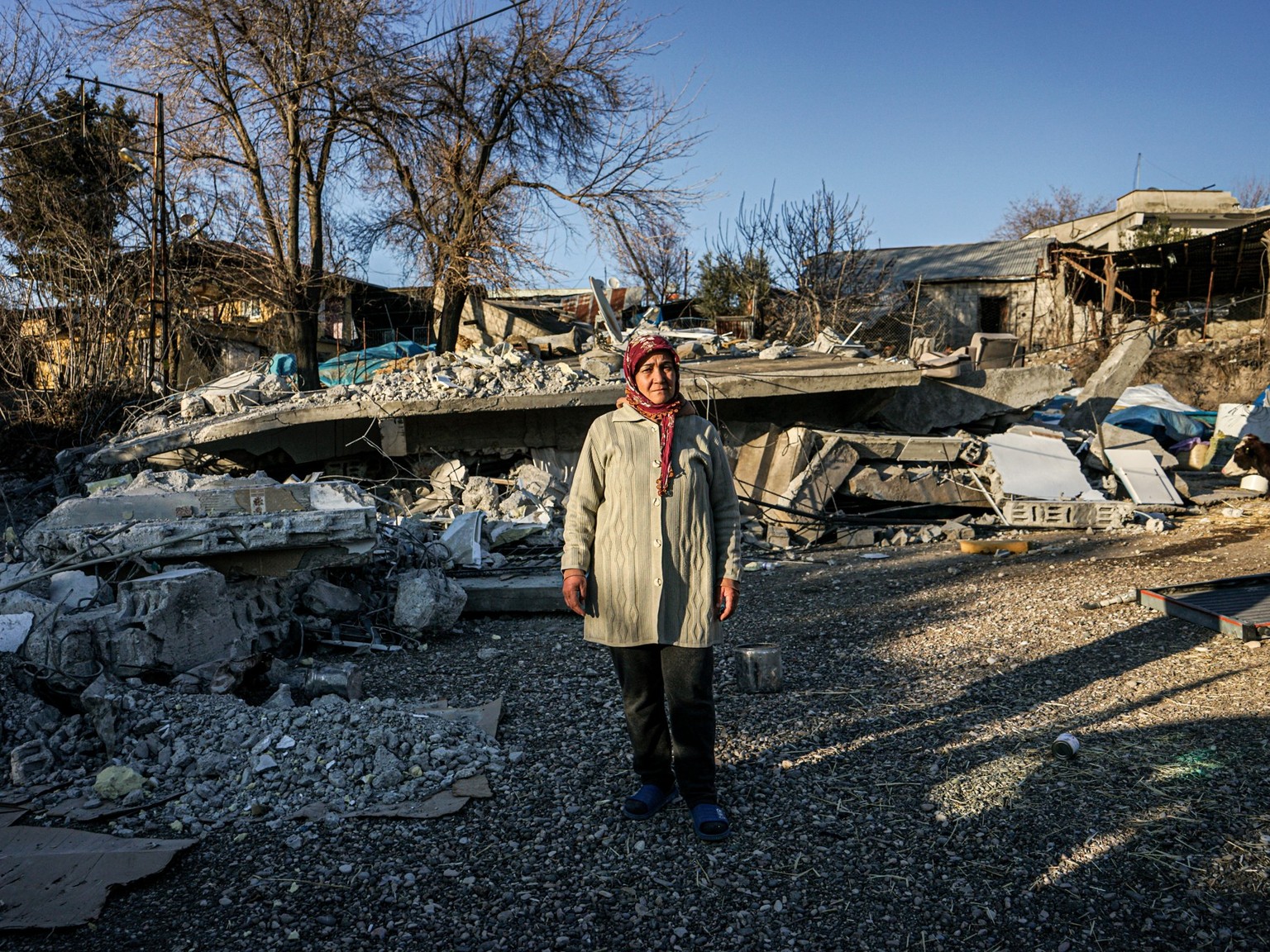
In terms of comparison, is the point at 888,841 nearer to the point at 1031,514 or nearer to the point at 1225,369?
the point at 1031,514

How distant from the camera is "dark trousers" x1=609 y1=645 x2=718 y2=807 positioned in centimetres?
302

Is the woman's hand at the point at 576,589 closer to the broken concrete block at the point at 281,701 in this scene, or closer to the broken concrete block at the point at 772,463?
the broken concrete block at the point at 281,701

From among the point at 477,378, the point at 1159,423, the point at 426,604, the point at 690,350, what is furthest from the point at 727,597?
the point at 1159,423

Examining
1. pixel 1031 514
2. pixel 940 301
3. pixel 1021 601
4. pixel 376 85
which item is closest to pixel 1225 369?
pixel 940 301

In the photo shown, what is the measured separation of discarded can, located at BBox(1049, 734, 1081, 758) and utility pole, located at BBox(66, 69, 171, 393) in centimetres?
1145

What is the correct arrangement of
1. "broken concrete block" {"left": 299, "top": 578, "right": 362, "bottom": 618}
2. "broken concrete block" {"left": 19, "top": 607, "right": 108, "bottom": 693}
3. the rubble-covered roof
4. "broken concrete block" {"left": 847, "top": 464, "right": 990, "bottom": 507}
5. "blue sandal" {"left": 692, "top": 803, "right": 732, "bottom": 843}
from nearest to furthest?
"blue sandal" {"left": 692, "top": 803, "right": 732, "bottom": 843}, "broken concrete block" {"left": 19, "top": 607, "right": 108, "bottom": 693}, "broken concrete block" {"left": 299, "top": 578, "right": 362, "bottom": 618}, "broken concrete block" {"left": 847, "top": 464, "right": 990, "bottom": 507}, the rubble-covered roof

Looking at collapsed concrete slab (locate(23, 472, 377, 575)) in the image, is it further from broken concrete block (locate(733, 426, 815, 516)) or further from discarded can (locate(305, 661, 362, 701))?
broken concrete block (locate(733, 426, 815, 516))

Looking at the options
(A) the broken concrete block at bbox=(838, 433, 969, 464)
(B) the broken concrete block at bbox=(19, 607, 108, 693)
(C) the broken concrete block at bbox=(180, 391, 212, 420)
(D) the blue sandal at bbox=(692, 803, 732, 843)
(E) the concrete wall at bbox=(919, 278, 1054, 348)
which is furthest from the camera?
(E) the concrete wall at bbox=(919, 278, 1054, 348)

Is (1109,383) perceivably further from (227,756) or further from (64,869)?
(64,869)

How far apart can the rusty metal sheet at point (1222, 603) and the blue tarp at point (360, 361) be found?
35.7 feet

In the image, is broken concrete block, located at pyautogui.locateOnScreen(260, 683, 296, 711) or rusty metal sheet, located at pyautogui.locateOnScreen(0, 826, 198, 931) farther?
broken concrete block, located at pyautogui.locateOnScreen(260, 683, 296, 711)

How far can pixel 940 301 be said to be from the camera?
2884cm

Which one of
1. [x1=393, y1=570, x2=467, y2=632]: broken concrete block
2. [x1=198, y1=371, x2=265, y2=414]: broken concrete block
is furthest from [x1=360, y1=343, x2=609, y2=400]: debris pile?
[x1=393, y1=570, x2=467, y2=632]: broken concrete block

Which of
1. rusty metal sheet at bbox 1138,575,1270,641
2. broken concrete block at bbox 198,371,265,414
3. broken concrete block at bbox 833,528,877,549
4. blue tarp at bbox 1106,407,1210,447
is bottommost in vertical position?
broken concrete block at bbox 833,528,877,549
